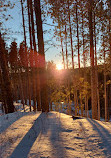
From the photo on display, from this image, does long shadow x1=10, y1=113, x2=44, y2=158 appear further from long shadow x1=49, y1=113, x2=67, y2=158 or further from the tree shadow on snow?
long shadow x1=49, y1=113, x2=67, y2=158

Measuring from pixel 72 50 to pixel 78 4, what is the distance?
4.11m

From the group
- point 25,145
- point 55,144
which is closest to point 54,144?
point 55,144

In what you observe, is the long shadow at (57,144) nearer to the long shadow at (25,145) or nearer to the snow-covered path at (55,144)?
the snow-covered path at (55,144)

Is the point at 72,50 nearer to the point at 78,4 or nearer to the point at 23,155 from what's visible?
the point at 78,4

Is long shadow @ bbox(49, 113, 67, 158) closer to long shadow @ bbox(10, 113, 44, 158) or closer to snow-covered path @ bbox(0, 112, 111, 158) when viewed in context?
snow-covered path @ bbox(0, 112, 111, 158)

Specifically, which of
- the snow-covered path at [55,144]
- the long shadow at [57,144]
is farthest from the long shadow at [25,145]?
the long shadow at [57,144]

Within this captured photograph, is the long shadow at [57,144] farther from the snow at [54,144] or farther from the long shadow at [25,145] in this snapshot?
the long shadow at [25,145]

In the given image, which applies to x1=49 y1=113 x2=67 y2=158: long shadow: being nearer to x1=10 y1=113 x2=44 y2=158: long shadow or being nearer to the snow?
the snow

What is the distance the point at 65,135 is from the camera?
13.3 feet

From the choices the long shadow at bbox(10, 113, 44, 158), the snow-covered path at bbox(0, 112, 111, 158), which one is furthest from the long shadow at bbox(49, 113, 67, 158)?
the long shadow at bbox(10, 113, 44, 158)

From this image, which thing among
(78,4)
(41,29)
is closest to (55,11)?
(41,29)

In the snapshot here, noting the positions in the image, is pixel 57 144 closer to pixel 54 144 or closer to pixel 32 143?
pixel 54 144

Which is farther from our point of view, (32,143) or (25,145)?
(32,143)

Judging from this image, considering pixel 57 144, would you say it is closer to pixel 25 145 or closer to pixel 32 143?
pixel 32 143
